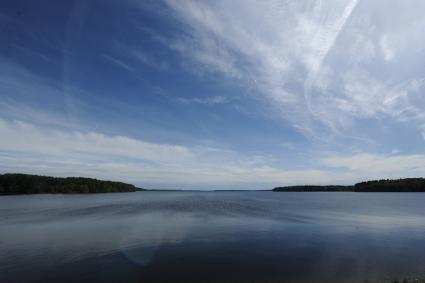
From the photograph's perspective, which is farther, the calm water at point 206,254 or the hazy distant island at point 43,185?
the hazy distant island at point 43,185

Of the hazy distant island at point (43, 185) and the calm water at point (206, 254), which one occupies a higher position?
the hazy distant island at point (43, 185)

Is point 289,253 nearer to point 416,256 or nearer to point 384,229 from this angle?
point 416,256

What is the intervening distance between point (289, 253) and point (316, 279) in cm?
664

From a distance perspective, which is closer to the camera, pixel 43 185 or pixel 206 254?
pixel 206 254

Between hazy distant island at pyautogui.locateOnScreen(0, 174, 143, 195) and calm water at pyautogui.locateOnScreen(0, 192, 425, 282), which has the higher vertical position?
hazy distant island at pyautogui.locateOnScreen(0, 174, 143, 195)

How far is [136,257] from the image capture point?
896 inches

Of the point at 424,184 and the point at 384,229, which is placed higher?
the point at 424,184

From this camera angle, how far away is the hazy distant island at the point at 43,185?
140 m

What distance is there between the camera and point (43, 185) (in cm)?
15625

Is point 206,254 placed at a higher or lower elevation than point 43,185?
lower

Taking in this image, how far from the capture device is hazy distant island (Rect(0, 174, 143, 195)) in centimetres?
13975

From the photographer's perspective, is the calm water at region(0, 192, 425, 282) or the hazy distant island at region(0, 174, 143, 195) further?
the hazy distant island at region(0, 174, 143, 195)

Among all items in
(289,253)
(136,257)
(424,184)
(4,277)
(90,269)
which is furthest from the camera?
(424,184)

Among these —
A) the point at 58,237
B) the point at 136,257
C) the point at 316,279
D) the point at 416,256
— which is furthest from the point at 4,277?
the point at 416,256
